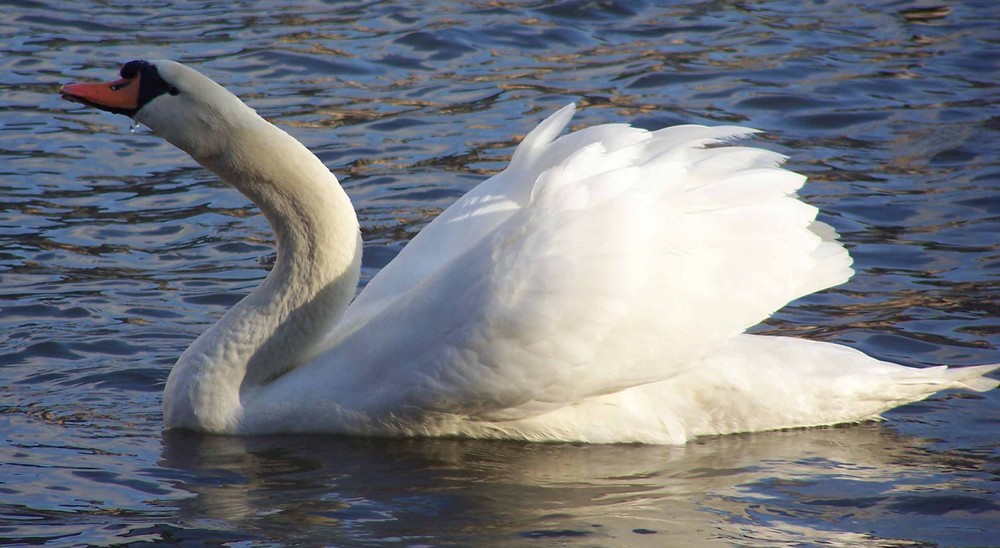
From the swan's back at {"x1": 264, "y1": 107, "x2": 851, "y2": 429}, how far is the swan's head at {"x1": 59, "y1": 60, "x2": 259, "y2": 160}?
954 mm

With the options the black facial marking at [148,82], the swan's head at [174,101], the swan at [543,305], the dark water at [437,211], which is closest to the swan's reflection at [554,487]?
the dark water at [437,211]

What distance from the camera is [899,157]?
9.88 meters

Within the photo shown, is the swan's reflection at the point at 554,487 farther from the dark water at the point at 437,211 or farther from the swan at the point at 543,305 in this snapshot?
the swan at the point at 543,305

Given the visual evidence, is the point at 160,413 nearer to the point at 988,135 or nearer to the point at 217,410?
the point at 217,410

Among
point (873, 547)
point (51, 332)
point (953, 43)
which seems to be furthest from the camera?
point (953, 43)

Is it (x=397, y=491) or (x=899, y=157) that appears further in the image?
(x=899, y=157)

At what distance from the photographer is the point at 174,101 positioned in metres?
5.85

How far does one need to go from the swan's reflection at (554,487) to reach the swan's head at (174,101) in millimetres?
1193

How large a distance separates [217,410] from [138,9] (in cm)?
821

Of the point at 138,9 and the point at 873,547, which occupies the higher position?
the point at 138,9

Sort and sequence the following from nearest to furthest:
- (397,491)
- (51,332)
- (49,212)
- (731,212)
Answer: (397,491) → (731,212) → (51,332) → (49,212)

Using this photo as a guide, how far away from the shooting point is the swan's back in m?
5.61

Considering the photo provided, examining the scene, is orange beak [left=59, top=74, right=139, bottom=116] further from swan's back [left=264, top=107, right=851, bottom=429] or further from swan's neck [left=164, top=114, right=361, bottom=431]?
swan's back [left=264, top=107, right=851, bottom=429]

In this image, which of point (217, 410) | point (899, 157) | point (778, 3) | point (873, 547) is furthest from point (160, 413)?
point (778, 3)
